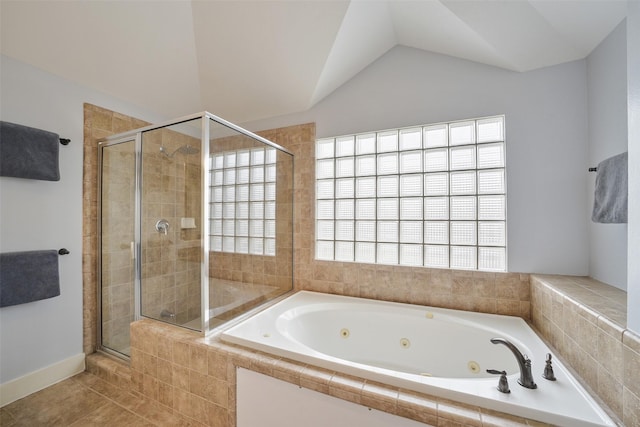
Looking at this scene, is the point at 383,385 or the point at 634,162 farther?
the point at 383,385

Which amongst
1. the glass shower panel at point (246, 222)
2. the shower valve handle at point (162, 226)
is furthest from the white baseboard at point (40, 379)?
the glass shower panel at point (246, 222)

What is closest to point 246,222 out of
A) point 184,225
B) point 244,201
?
point 244,201

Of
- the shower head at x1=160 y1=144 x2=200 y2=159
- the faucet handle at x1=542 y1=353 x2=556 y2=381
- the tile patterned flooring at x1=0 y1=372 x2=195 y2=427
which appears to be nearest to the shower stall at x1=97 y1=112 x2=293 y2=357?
the shower head at x1=160 y1=144 x2=200 y2=159

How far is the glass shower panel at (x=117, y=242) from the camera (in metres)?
2.03

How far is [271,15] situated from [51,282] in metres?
2.38

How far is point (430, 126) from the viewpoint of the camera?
6.84 feet

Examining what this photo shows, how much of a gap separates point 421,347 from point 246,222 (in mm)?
1611

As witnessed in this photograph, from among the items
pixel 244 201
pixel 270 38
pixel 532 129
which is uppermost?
pixel 270 38

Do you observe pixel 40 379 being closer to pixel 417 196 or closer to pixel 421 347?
pixel 421 347

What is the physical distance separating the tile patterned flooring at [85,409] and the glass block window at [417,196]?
1.59 metres

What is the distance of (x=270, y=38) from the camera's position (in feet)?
6.19

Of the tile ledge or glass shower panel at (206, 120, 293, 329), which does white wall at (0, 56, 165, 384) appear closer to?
glass shower panel at (206, 120, 293, 329)

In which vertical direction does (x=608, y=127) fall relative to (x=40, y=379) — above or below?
above

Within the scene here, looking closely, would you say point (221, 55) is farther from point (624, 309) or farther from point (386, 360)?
point (624, 309)
